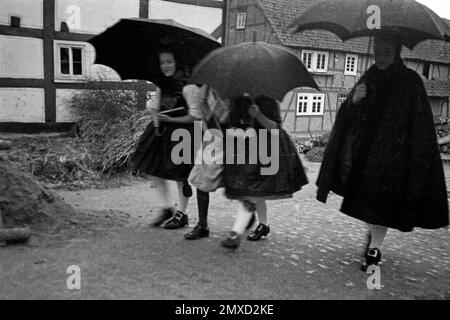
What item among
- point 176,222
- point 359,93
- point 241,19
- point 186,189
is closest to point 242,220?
point 186,189

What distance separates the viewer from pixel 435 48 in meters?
28.1

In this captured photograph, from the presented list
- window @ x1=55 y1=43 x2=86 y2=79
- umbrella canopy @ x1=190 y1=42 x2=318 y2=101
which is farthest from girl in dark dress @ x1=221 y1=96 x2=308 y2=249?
window @ x1=55 y1=43 x2=86 y2=79

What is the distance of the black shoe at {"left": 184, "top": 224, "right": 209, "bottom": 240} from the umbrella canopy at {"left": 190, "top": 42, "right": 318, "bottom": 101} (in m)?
1.59

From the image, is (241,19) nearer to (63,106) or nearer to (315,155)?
(315,155)

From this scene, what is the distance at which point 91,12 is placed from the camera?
1077 cm

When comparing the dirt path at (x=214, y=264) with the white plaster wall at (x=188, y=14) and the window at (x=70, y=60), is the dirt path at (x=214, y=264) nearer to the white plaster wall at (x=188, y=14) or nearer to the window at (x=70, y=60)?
the window at (x=70, y=60)

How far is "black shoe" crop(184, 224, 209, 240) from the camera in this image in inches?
171

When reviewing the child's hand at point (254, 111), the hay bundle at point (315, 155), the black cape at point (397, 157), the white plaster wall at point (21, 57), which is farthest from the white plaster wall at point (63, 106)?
the black cape at point (397, 157)

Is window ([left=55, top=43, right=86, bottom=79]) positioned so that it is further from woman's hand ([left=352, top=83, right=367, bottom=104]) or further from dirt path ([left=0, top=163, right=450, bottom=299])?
woman's hand ([left=352, top=83, right=367, bottom=104])

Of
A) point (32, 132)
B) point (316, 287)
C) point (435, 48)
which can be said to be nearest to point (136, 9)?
point (32, 132)

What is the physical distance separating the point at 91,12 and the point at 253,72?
8.76 m
